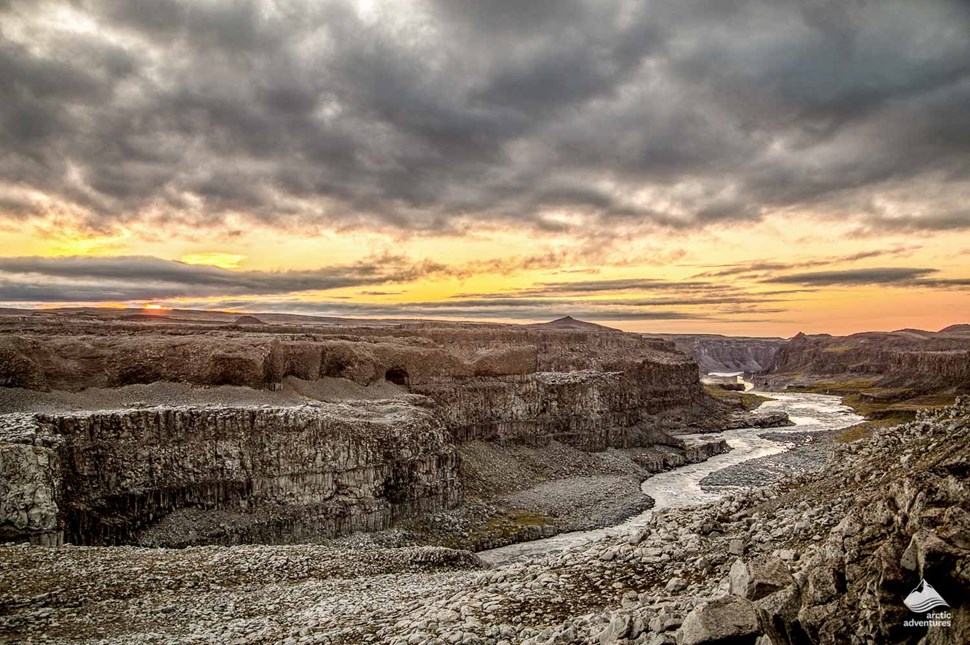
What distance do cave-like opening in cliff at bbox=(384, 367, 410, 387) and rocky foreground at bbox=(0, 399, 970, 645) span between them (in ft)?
131

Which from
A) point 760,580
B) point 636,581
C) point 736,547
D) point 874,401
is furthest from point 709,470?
point 874,401

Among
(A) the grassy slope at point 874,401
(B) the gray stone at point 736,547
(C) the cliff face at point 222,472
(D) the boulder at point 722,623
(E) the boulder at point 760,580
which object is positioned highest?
(E) the boulder at point 760,580

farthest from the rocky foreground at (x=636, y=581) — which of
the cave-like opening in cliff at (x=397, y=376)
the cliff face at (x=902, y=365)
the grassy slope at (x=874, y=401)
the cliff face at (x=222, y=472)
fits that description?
the cliff face at (x=902, y=365)

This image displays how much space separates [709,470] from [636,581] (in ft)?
203

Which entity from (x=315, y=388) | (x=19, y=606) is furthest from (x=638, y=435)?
(x=19, y=606)

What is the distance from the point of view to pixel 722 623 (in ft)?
31.9

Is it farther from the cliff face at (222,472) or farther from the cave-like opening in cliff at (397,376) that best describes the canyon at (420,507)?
the cave-like opening in cliff at (397,376)

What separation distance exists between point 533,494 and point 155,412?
32.6 m

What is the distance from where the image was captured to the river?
1724 inches

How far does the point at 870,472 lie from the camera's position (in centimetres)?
1536

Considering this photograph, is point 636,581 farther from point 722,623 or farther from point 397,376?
point 397,376

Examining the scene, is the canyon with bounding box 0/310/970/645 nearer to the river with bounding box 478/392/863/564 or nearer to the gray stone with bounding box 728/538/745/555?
the gray stone with bounding box 728/538/745/555

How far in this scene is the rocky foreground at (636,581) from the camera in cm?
854

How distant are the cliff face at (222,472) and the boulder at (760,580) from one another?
1122 inches
